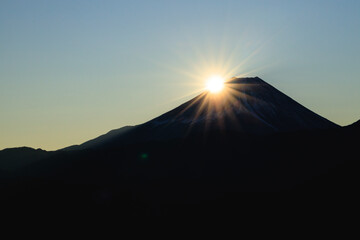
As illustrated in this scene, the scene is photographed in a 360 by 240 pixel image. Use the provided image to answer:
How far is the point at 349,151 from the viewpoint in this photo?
8500 centimetres

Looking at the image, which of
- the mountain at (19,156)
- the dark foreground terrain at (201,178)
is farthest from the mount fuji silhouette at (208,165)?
the mountain at (19,156)

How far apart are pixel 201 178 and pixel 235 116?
35081mm

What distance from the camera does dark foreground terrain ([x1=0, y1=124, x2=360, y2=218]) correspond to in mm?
66750

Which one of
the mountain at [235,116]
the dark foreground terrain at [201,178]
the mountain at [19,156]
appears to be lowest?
the dark foreground terrain at [201,178]

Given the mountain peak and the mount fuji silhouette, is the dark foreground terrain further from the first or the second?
the mountain peak

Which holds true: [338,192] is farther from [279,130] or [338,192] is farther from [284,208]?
[279,130]

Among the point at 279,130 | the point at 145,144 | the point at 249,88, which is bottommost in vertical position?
the point at 145,144

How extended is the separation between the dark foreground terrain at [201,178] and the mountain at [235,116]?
583 centimetres

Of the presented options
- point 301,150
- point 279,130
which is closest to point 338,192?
point 301,150

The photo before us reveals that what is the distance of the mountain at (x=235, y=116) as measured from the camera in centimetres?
11719

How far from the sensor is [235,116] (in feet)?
404

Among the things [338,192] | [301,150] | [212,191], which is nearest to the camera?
[338,192]

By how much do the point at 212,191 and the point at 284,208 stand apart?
21245 mm

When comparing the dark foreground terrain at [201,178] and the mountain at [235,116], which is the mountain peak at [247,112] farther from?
the dark foreground terrain at [201,178]
